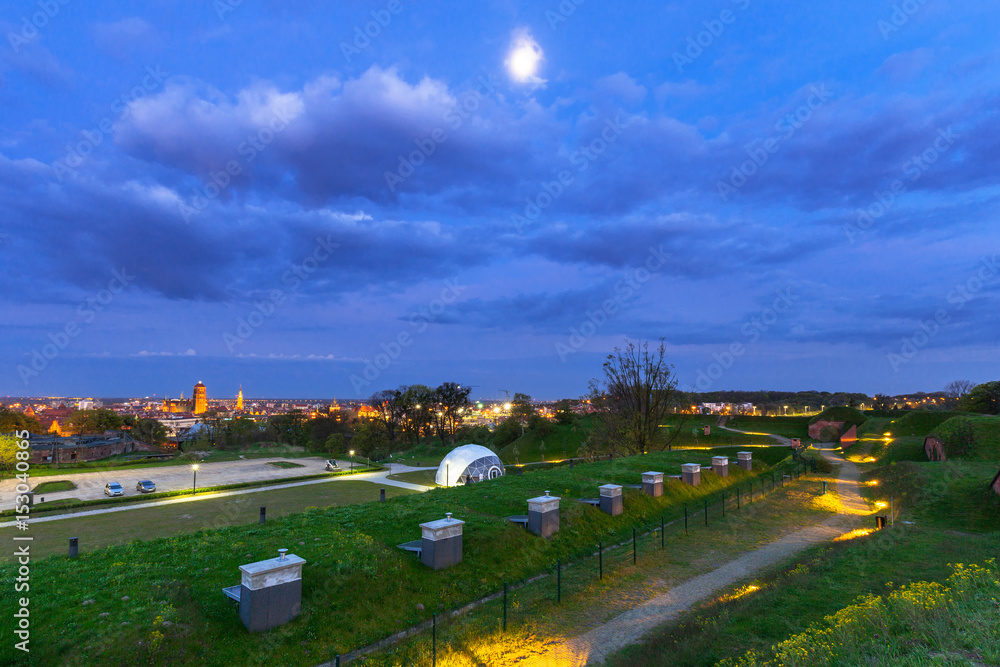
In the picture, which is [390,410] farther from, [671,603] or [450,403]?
[671,603]

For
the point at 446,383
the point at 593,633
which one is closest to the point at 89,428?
the point at 446,383

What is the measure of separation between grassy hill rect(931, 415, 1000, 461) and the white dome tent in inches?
1624

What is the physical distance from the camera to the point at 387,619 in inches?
560

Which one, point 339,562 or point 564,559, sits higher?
point 339,562

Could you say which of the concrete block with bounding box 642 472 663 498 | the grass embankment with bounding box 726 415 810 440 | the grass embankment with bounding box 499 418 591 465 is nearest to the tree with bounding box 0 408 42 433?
the grass embankment with bounding box 499 418 591 465

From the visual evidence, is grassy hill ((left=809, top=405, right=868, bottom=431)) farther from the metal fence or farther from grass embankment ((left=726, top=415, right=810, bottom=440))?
the metal fence

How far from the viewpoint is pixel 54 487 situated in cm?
4519

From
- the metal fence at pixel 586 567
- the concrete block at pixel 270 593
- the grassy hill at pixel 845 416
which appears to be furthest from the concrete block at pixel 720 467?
the grassy hill at pixel 845 416

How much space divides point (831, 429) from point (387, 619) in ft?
281

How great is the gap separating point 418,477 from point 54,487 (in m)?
35.4

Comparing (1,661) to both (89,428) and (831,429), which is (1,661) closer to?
(831,429)

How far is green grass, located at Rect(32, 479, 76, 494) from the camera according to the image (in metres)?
43.8

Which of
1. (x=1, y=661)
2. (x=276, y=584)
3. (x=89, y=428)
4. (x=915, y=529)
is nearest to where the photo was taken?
(x=1, y=661)

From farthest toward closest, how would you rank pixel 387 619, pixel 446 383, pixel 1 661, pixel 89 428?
pixel 446 383 < pixel 89 428 < pixel 387 619 < pixel 1 661
